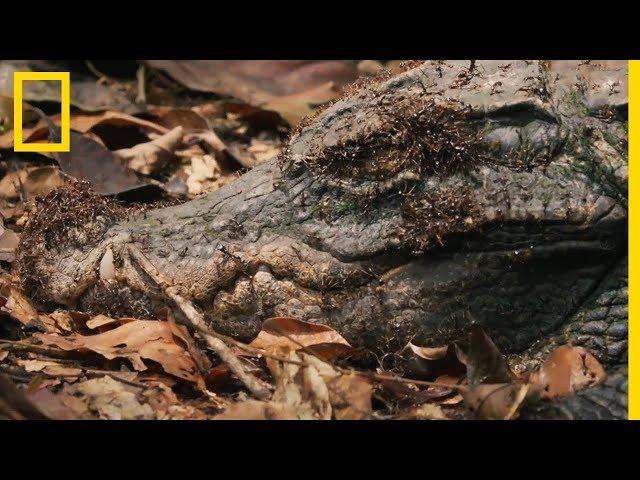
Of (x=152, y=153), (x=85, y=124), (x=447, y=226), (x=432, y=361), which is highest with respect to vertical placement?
(x=85, y=124)

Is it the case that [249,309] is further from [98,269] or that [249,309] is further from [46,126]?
[46,126]

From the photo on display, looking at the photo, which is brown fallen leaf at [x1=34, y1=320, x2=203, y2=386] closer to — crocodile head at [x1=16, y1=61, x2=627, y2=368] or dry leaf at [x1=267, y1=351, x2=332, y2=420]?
crocodile head at [x1=16, y1=61, x2=627, y2=368]

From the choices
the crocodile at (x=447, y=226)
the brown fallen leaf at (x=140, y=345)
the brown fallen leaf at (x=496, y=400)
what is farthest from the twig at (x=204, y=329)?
the brown fallen leaf at (x=496, y=400)

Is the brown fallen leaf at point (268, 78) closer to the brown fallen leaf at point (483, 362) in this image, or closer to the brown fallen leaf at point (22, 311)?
the brown fallen leaf at point (22, 311)

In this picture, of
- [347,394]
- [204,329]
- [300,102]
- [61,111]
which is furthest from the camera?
[300,102]

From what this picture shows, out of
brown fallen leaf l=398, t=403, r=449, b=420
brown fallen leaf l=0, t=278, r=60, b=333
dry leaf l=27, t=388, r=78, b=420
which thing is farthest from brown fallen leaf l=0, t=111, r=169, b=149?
brown fallen leaf l=398, t=403, r=449, b=420

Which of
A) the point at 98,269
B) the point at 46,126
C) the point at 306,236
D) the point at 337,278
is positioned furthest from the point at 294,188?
the point at 46,126

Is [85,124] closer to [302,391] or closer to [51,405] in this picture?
[51,405]

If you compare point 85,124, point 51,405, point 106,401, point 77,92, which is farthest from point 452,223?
point 77,92
